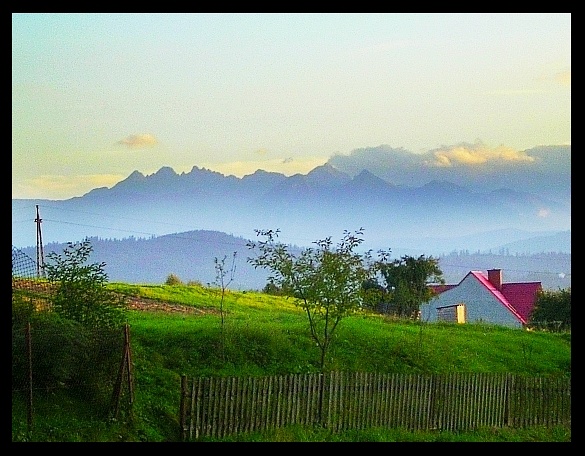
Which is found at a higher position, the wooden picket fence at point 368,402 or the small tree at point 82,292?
the small tree at point 82,292

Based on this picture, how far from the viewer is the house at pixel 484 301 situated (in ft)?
167

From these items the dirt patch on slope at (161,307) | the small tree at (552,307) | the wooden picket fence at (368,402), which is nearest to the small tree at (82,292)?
the wooden picket fence at (368,402)

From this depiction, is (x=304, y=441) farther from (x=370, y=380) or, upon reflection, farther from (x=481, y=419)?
(x=481, y=419)

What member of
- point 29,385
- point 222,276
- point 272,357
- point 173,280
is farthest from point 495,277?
point 29,385

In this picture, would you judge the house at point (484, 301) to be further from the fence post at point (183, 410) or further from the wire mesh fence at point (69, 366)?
the fence post at point (183, 410)

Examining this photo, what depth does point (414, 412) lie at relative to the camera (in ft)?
52.1

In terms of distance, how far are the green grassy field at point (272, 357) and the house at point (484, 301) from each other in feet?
68.4

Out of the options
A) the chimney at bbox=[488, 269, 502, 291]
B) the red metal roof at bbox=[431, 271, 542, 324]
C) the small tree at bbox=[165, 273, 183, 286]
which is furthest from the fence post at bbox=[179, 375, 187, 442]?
the chimney at bbox=[488, 269, 502, 291]

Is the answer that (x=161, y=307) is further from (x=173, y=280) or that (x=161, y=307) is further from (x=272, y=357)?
(x=173, y=280)

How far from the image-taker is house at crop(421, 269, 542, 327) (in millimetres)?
50938

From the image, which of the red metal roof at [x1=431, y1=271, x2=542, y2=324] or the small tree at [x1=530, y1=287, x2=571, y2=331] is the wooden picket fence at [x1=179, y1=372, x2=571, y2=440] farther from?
the red metal roof at [x1=431, y1=271, x2=542, y2=324]

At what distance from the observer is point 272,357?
1917 centimetres

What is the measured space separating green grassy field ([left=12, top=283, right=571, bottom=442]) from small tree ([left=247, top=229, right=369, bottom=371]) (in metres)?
2.04
